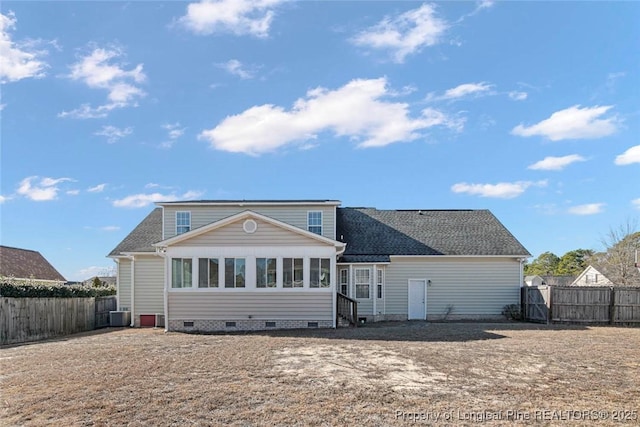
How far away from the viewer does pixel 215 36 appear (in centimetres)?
1494

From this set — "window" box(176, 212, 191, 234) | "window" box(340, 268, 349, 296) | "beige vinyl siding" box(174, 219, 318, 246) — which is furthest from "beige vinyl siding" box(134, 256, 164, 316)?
"window" box(340, 268, 349, 296)

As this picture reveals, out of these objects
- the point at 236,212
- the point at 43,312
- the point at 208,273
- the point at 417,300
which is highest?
the point at 236,212

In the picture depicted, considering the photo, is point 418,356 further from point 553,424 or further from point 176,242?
point 176,242

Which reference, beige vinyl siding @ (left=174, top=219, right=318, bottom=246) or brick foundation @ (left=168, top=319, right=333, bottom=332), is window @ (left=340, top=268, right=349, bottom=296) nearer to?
brick foundation @ (left=168, top=319, right=333, bottom=332)

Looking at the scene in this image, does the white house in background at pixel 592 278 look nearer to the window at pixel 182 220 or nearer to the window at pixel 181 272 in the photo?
the window at pixel 182 220

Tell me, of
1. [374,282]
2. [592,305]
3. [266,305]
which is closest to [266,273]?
[266,305]

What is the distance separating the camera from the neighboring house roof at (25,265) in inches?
1281

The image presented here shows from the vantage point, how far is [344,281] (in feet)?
67.1

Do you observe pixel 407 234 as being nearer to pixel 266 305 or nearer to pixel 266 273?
pixel 266 273

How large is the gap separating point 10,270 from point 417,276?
1100 inches

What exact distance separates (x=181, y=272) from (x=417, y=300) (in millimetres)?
10162

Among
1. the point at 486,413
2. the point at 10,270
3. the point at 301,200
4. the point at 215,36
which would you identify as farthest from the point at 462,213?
the point at 10,270

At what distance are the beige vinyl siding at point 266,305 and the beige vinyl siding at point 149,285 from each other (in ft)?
13.0

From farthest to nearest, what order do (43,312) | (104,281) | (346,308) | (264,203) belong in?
(104,281) < (264,203) < (346,308) < (43,312)
